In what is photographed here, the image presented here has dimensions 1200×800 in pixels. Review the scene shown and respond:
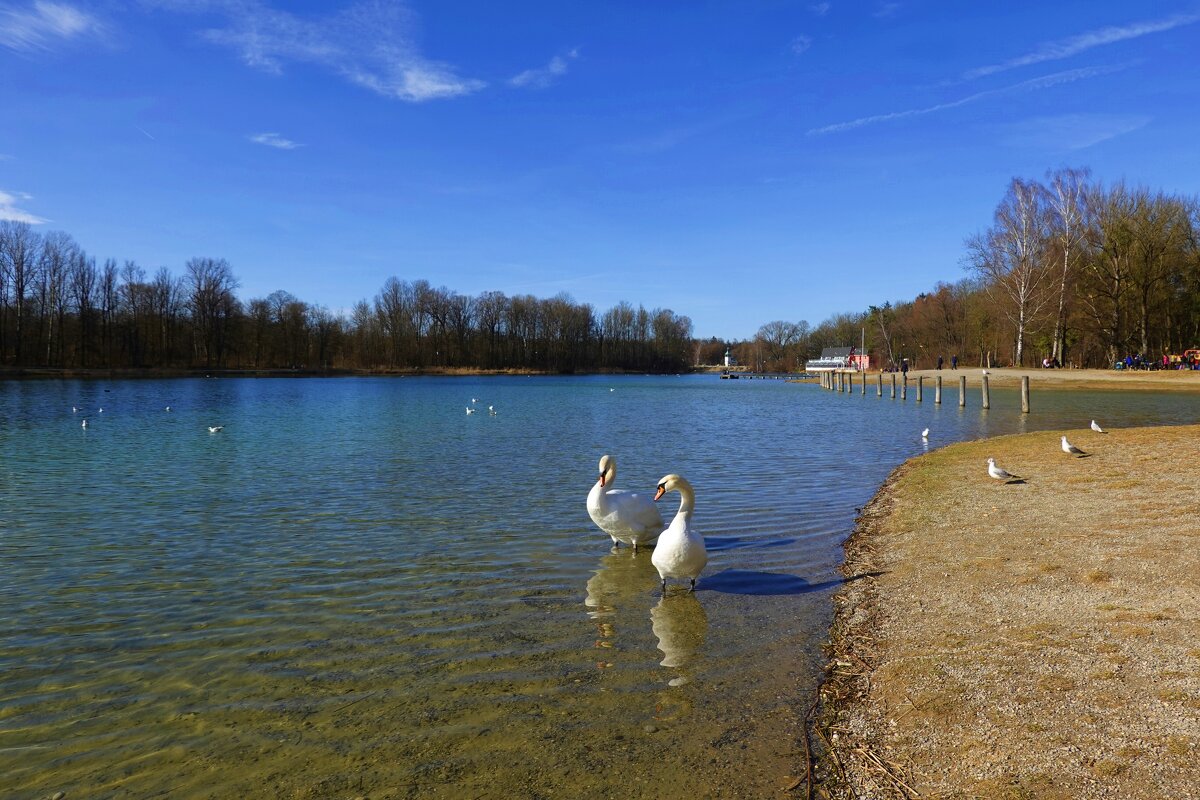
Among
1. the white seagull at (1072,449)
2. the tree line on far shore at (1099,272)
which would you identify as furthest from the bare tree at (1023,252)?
the white seagull at (1072,449)

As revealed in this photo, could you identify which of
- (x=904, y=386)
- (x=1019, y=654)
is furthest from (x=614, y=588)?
(x=904, y=386)

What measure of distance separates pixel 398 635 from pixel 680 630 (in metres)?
2.74

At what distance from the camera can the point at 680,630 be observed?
6.67m

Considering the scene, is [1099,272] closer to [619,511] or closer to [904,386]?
[904,386]

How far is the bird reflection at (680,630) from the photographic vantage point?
19.3ft

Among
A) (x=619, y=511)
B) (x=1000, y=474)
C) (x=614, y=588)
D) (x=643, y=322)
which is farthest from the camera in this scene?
(x=643, y=322)

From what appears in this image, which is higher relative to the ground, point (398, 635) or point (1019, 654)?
point (1019, 654)

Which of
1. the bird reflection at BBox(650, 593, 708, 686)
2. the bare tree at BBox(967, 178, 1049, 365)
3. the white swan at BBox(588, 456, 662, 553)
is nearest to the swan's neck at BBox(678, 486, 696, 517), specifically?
the bird reflection at BBox(650, 593, 708, 686)

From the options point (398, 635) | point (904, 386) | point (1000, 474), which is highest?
point (904, 386)

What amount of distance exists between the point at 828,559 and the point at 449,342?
130 meters

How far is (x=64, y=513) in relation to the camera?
39.7 feet

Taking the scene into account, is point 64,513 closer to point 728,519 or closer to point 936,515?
point 728,519

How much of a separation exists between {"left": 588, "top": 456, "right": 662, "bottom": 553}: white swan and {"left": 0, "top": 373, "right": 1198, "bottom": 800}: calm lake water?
346 millimetres

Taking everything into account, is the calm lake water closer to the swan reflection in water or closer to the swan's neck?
the swan reflection in water
